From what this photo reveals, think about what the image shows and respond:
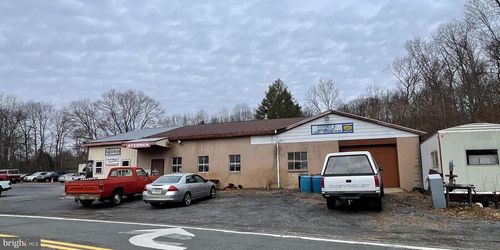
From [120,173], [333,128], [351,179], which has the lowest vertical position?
[351,179]

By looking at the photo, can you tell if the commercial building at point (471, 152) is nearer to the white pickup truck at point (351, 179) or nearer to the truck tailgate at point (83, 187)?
the white pickup truck at point (351, 179)

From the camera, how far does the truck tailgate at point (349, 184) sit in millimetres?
12039

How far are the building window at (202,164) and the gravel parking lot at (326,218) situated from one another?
615 centimetres

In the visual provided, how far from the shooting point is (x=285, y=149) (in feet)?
73.7

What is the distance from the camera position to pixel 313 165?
21.9m

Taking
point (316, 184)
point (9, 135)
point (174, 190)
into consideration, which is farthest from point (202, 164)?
point (9, 135)

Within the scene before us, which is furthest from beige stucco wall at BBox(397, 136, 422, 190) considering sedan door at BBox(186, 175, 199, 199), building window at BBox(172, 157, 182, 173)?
building window at BBox(172, 157, 182, 173)

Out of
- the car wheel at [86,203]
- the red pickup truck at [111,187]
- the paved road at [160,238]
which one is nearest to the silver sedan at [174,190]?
the red pickup truck at [111,187]

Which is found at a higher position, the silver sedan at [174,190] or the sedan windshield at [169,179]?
the sedan windshield at [169,179]

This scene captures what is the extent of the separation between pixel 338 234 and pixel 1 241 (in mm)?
7621

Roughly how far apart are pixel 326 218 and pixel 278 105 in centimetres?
4659

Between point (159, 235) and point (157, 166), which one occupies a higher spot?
point (157, 166)

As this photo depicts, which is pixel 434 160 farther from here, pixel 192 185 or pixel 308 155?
pixel 192 185

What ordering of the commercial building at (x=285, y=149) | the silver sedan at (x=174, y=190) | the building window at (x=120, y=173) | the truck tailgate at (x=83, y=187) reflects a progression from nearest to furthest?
1. the silver sedan at (x=174, y=190)
2. the truck tailgate at (x=83, y=187)
3. the building window at (x=120, y=173)
4. the commercial building at (x=285, y=149)
